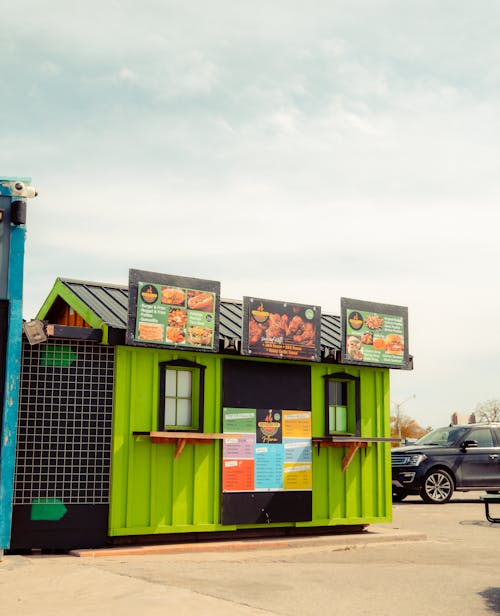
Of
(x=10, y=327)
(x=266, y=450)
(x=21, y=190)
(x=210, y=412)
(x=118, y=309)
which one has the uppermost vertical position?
(x=21, y=190)

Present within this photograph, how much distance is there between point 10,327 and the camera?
1068cm

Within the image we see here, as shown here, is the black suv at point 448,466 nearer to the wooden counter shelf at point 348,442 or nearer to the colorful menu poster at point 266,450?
the wooden counter shelf at point 348,442

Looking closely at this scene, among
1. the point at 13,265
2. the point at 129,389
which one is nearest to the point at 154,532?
the point at 129,389

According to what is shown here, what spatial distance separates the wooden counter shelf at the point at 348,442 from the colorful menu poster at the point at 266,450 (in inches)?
8.3

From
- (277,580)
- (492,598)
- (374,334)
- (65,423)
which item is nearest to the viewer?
(492,598)

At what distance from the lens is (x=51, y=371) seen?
11445 mm

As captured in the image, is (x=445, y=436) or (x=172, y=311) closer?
(x=172, y=311)

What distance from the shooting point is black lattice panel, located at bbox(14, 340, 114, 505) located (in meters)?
11.2

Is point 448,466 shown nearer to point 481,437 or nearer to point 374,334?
point 481,437

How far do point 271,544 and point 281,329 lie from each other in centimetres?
315

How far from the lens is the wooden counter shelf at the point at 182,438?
11.7 meters

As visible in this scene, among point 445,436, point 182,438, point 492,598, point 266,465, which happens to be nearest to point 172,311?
point 182,438

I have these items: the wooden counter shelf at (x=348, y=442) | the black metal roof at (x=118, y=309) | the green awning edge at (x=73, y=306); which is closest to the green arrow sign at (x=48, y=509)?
the green awning edge at (x=73, y=306)

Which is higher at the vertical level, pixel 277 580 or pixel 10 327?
pixel 10 327
